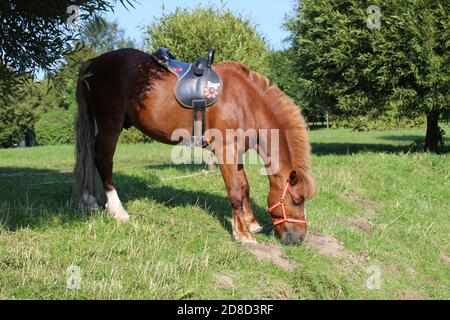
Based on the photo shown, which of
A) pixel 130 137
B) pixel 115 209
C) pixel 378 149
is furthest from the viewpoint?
pixel 130 137

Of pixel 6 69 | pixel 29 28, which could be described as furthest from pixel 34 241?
pixel 29 28

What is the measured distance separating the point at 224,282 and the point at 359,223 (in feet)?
12.3

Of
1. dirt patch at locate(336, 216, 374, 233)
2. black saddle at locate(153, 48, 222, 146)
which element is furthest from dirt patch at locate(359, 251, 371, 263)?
black saddle at locate(153, 48, 222, 146)

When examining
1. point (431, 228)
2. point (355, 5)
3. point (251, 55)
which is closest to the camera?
point (431, 228)

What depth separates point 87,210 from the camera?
693 cm

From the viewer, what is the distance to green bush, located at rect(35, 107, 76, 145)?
34.2 meters

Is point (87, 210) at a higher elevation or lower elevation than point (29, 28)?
lower

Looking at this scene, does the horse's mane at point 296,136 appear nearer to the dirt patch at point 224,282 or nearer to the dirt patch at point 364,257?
the dirt patch at point 364,257

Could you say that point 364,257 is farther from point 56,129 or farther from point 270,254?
point 56,129

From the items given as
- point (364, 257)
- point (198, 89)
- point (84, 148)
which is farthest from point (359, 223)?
point (84, 148)

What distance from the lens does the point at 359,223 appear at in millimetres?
8227
